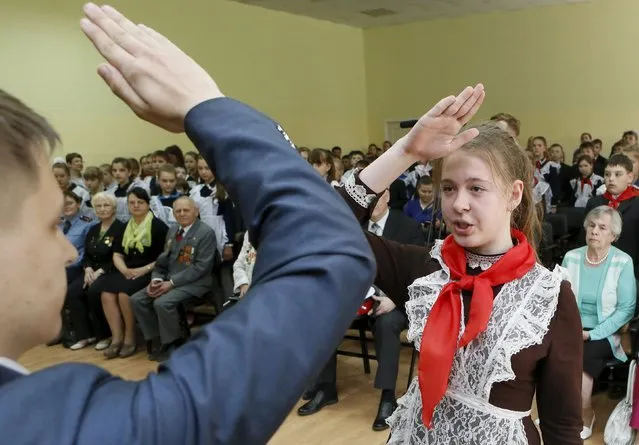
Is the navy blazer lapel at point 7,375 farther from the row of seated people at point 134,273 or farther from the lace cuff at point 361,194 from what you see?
the row of seated people at point 134,273

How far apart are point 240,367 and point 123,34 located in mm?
349

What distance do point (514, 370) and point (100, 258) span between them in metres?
4.84

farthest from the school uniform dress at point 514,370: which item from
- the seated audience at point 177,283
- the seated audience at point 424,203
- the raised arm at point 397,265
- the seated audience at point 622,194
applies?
the seated audience at point 424,203

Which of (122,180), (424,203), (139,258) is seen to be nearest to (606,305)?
(424,203)

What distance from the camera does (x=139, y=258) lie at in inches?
217

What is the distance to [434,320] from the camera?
59.1 inches

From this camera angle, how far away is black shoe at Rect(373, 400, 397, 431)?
3.68 metres

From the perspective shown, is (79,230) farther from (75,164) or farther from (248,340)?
(248,340)

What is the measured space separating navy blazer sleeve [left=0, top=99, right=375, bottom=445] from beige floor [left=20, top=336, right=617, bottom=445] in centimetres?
312

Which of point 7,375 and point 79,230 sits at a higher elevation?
point 7,375

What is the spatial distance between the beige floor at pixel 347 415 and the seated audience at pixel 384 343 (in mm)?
85

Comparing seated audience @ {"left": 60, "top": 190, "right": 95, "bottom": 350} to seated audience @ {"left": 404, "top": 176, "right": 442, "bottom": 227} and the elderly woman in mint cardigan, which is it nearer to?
seated audience @ {"left": 404, "top": 176, "right": 442, "bottom": 227}

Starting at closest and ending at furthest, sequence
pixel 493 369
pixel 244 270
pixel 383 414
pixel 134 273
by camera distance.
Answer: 1. pixel 493 369
2. pixel 383 414
3. pixel 244 270
4. pixel 134 273

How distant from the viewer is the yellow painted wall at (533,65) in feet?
37.2
